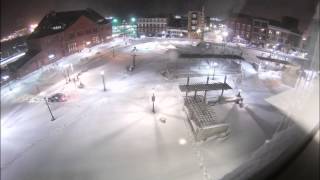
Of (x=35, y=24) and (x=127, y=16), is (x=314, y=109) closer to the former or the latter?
(x=35, y=24)

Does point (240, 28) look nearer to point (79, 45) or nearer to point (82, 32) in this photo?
point (82, 32)

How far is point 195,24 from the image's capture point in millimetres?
31188

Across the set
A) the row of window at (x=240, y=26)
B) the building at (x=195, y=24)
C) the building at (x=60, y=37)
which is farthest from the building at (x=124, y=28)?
the row of window at (x=240, y=26)

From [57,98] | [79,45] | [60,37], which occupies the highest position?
[60,37]

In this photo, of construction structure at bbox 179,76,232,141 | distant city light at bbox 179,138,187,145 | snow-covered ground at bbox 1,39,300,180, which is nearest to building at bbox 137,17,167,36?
snow-covered ground at bbox 1,39,300,180

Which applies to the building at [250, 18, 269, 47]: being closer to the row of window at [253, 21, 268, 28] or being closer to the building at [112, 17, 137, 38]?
the row of window at [253, 21, 268, 28]

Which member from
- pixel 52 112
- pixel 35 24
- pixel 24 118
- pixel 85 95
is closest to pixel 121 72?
pixel 85 95

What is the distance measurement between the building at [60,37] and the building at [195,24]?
1078 cm

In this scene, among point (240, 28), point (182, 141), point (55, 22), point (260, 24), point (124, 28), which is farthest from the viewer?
point (124, 28)

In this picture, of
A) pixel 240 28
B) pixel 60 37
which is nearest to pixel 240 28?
pixel 240 28

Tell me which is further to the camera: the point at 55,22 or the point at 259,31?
the point at 259,31

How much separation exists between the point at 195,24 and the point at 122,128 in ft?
75.2

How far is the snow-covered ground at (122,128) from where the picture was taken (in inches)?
375

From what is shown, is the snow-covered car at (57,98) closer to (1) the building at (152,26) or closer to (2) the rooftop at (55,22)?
(2) the rooftop at (55,22)
